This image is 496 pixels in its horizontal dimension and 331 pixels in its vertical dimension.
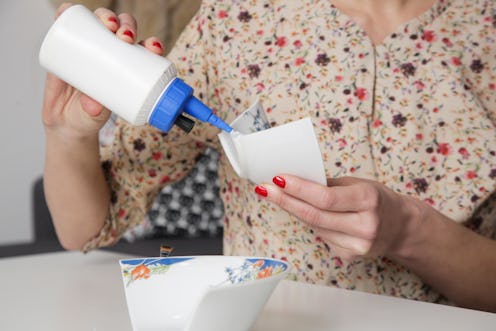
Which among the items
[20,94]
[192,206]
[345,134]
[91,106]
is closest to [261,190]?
[91,106]

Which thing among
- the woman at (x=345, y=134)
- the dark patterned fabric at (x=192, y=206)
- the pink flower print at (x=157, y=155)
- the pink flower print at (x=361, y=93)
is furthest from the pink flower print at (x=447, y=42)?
the dark patterned fabric at (x=192, y=206)

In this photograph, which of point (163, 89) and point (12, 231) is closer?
point (163, 89)

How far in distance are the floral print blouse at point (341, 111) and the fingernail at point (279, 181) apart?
0.35m

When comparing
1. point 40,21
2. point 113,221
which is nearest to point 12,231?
point 40,21

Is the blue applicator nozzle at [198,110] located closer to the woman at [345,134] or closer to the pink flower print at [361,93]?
the woman at [345,134]

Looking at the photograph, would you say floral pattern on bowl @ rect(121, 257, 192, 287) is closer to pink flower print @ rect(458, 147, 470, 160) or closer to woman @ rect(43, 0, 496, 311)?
woman @ rect(43, 0, 496, 311)

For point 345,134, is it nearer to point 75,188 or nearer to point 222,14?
point 222,14

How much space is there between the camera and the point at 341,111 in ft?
3.22

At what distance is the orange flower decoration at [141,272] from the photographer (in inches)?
21.9

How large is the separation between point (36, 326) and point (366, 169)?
20.4 inches

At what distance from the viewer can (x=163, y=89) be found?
0.63 metres

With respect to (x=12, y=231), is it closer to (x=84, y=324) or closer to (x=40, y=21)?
(x=40, y=21)

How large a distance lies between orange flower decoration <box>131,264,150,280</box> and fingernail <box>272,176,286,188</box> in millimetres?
141

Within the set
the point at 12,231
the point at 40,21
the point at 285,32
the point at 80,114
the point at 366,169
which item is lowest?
the point at 12,231
